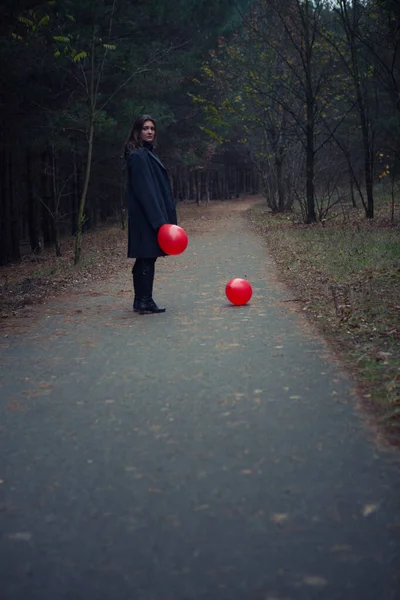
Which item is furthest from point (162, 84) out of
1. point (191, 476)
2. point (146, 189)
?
point (191, 476)

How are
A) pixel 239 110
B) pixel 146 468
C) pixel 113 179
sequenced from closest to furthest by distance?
pixel 146 468, pixel 239 110, pixel 113 179

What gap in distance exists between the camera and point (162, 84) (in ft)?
96.1

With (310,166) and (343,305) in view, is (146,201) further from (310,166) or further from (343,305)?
(310,166)

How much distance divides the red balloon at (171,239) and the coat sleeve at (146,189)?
0.14 m

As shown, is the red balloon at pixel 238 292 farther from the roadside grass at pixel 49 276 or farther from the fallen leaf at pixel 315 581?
the fallen leaf at pixel 315 581

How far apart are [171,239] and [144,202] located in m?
0.64

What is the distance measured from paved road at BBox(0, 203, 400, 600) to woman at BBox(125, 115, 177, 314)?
1.73 meters

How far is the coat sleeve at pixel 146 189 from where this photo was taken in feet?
27.9

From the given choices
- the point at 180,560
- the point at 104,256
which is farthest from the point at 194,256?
the point at 180,560

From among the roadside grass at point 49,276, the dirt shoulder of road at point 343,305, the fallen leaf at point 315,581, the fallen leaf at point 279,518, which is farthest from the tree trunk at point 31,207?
the fallen leaf at point 315,581

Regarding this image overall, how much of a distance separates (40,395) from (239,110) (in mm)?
24791

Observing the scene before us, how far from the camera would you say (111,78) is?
22578 mm

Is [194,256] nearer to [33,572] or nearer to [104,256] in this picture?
[104,256]

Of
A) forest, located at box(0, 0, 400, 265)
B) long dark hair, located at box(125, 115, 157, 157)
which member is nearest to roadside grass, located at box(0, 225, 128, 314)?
forest, located at box(0, 0, 400, 265)
